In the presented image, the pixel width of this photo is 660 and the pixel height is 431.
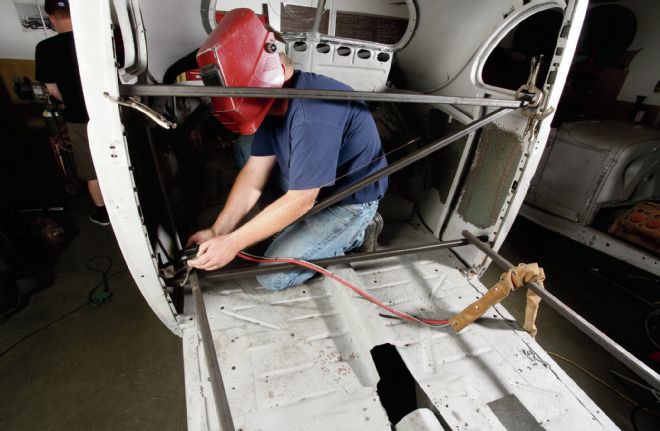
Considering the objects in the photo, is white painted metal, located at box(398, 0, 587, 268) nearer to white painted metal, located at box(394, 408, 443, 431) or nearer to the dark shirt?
white painted metal, located at box(394, 408, 443, 431)

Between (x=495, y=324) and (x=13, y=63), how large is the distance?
6.06 metres

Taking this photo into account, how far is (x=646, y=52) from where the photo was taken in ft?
12.4

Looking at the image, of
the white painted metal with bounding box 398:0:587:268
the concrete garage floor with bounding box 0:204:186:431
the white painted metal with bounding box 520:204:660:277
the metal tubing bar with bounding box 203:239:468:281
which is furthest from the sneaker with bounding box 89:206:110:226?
the white painted metal with bounding box 520:204:660:277

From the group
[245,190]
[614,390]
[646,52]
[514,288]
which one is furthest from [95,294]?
[646,52]

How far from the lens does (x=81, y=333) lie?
6.95 feet

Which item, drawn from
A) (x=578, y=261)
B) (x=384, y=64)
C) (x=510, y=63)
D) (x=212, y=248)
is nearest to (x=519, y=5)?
(x=384, y=64)

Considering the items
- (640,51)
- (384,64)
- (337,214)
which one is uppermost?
(640,51)

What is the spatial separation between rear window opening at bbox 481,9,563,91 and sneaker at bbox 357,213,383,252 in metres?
2.26

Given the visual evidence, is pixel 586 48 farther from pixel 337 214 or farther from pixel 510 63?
pixel 337 214

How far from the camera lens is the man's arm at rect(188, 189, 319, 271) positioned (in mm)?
1416

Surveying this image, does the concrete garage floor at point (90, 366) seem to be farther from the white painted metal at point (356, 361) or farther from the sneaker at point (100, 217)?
the sneaker at point (100, 217)

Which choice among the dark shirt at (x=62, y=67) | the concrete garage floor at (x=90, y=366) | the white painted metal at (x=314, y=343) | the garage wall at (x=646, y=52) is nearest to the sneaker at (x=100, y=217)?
the concrete garage floor at (x=90, y=366)

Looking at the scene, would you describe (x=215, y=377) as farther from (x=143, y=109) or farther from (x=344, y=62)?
(x=344, y=62)

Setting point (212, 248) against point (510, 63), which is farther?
point (510, 63)
